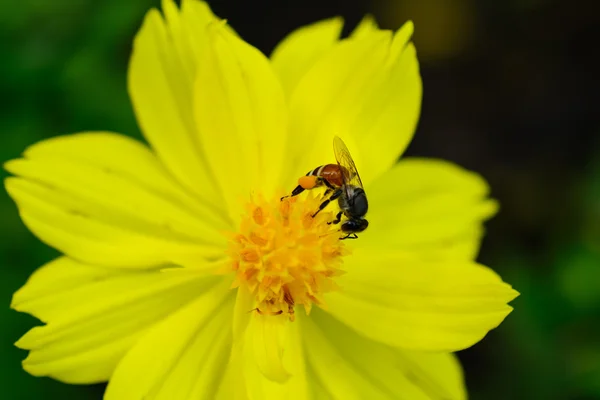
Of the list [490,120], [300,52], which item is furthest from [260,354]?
[490,120]

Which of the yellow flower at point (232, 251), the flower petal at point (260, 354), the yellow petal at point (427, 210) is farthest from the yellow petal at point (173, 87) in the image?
the yellow petal at point (427, 210)

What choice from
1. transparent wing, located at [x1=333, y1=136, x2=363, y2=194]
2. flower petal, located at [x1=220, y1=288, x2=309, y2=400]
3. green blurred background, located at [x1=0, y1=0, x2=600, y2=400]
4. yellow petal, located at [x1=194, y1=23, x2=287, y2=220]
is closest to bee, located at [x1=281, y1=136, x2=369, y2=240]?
transparent wing, located at [x1=333, y1=136, x2=363, y2=194]

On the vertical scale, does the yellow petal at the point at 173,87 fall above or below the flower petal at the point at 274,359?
above

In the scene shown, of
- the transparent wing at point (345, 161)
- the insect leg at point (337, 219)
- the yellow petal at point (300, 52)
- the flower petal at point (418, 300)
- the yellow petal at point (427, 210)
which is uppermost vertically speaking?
the yellow petal at point (300, 52)

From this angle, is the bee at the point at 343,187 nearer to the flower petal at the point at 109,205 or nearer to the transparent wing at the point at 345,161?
the transparent wing at the point at 345,161

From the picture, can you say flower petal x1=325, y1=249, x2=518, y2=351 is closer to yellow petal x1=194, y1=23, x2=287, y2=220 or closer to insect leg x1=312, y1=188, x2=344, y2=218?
insect leg x1=312, y1=188, x2=344, y2=218

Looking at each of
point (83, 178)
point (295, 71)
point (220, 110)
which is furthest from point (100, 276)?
point (295, 71)

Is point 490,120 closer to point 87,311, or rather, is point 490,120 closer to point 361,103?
point 361,103
